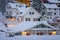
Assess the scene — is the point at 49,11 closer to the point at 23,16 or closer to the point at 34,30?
the point at 23,16

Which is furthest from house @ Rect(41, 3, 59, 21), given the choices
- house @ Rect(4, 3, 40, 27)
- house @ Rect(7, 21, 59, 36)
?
house @ Rect(7, 21, 59, 36)

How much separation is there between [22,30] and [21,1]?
469cm

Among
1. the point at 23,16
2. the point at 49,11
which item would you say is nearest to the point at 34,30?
the point at 23,16

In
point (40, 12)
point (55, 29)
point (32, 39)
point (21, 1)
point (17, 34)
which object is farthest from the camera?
point (21, 1)

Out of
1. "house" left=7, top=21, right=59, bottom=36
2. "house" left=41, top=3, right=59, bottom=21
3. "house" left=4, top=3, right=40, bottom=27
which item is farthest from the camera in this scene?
"house" left=41, top=3, right=59, bottom=21

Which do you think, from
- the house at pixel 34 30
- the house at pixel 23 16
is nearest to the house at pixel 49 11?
the house at pixel 23 16

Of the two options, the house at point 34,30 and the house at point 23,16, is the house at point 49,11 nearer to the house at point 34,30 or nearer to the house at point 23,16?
the house at point 23,16

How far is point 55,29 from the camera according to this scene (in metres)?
4.81

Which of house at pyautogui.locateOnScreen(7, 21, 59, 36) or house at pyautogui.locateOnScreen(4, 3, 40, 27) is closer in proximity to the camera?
house at pyautogui.locateOnScreen(7, 21, 59, 36)

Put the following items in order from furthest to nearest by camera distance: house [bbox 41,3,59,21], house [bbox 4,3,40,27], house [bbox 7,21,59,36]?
house [bbox 41,3,59,21] → house [bbox 4,3,40,27] → house [bbox 7,21,59,36]

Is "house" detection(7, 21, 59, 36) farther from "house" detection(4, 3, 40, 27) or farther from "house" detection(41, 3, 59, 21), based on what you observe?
"house" detection(41, 3, 59, 21)

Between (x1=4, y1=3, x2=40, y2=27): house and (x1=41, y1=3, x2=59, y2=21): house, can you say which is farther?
(x1=41, y1=3, x2=59, y2=21): house

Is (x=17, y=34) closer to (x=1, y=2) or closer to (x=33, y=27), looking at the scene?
(x=33, y=27)

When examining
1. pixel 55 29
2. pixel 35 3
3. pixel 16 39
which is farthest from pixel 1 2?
pixel 16 39
